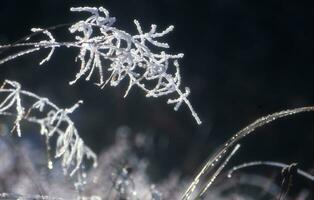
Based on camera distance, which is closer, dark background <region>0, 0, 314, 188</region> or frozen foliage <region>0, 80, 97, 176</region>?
frozen foliage <region>0, 80, 97, 176</region>

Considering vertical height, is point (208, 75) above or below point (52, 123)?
below

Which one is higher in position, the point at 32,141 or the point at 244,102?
the point at 32,141

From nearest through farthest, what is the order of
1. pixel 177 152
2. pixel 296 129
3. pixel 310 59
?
pixel 177 152, pixel 296 129, pixel 310 59

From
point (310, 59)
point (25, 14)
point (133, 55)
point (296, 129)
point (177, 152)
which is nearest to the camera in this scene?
point (133, 55)

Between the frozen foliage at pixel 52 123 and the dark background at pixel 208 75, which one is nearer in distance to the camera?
the frozen foliage at pixel 52 123

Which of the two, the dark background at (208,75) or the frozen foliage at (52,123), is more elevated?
the frozen foliage at (52,123)

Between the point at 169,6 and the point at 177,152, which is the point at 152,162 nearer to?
the point at 177,152

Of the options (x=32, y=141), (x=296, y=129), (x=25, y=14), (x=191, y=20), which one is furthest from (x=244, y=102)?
(x=32, y=141)

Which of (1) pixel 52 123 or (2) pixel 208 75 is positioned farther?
(2) pixel 208 75
